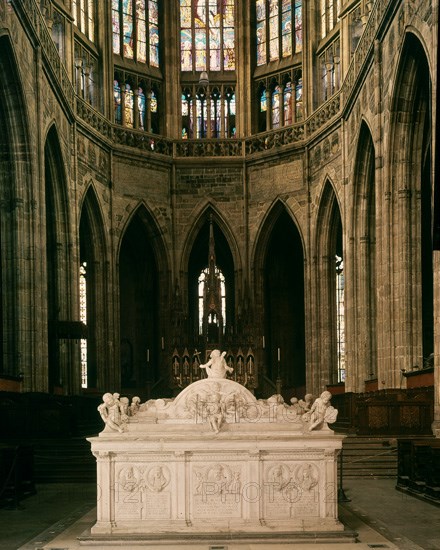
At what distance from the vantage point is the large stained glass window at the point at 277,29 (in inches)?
1438

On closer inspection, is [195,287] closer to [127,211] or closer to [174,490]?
[127,211]

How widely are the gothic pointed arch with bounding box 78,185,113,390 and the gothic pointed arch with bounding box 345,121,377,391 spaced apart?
889 cm

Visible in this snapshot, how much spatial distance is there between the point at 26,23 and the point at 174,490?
15.9 m

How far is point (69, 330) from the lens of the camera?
1106 inches

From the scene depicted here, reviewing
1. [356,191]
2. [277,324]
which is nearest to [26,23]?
[356,191]

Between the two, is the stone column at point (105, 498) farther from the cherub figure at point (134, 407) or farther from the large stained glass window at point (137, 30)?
the large stained glass window at point (137, 30)

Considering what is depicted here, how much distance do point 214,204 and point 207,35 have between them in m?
6.74

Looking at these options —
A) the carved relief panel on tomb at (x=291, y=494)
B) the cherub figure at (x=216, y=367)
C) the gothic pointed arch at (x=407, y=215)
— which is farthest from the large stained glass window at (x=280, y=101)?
the carved relief panel on tomb at (x=291, y=494)

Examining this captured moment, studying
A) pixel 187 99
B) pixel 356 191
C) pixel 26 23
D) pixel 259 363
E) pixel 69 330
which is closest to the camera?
pixel 26 23

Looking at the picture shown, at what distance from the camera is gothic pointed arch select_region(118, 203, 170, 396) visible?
37281 millimetres

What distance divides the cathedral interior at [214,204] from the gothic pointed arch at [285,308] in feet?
0.25

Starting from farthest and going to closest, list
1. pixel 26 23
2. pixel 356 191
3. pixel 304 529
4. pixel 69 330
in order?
pixel 356 191 < pixel 69 330 < pixel 26 23 < pixel 304 529

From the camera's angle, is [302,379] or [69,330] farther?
[302,379]

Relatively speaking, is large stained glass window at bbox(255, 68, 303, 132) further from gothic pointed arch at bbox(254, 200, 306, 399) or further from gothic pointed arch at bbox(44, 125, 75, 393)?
gothic pointed arch at bbox(44, 125, 75, 393)
